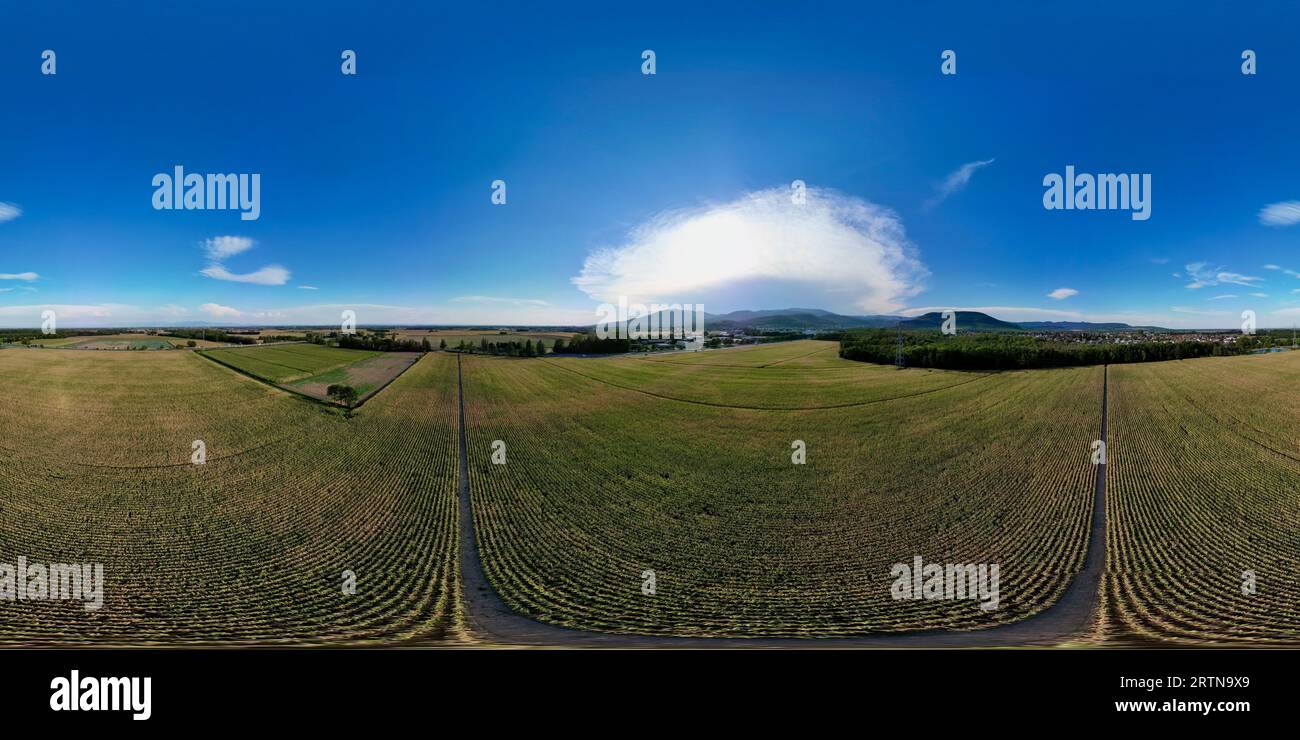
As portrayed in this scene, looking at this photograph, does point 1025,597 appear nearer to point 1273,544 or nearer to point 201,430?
point 1273,544

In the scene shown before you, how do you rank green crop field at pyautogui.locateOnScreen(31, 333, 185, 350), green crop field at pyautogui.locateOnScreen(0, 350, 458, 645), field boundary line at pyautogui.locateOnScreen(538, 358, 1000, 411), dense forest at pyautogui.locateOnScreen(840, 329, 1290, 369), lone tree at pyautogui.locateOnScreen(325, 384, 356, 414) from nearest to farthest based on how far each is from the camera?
green crop field at pyautogui.locateOnScreen(0, 350, 458, 645) → lone tree at pyautogui.locateOnScreen(325, 384, 356, 414) → field boundary line at pyautogui.locateOnScreen(538, 358, 1000, 411) → green crop field at pyautogui.locateOnScreen(31, 333, 185, 350) → dense forest at pyautogui.locateOnScreen(840, 329, 1290, 369)

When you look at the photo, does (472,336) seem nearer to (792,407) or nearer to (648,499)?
(648,499)

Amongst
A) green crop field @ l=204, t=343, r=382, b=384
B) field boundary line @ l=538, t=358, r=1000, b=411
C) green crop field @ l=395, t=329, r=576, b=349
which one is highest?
green crop field @ l=395, t=329, r=576, b=349

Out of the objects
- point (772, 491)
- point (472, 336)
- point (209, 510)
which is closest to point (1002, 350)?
point (772, 491)

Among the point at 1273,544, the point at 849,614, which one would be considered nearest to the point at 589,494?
the point at 849,614

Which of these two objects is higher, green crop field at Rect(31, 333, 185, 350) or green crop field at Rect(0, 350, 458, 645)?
green crop field at Rect(31, 333, 185, 350)

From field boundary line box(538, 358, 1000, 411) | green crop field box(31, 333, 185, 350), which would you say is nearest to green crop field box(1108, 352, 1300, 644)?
field boundary line box(538, 358, 1000, 411)

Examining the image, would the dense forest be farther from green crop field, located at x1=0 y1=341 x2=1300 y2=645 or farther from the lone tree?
the lone tree
